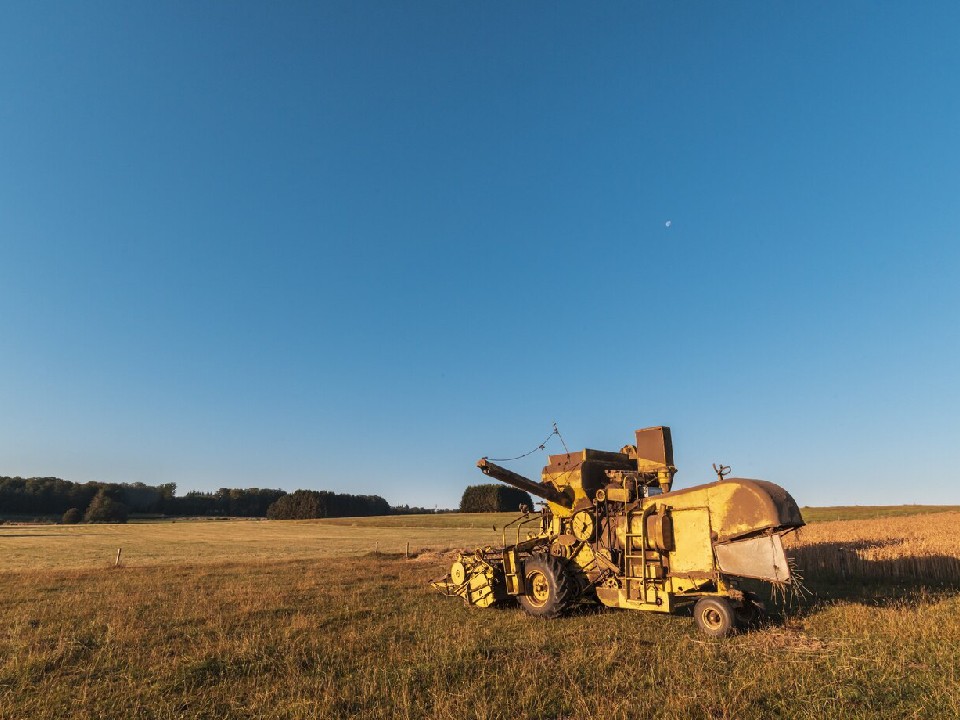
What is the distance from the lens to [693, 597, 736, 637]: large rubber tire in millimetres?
10113

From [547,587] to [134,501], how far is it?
143 metres

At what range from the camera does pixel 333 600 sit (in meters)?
15.2

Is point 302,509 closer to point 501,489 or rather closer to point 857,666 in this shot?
point 501,489

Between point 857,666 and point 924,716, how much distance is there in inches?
77.8

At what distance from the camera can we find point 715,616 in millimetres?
10539

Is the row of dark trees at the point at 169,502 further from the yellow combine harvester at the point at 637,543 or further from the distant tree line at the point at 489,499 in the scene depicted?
the yellow combine harvester at the point at 637,543

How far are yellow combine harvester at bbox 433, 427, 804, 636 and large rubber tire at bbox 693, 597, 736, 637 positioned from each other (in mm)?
18

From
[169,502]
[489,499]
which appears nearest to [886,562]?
[489,499]

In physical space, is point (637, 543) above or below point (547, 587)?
above

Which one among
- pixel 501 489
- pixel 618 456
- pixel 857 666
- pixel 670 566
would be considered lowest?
pixel 857 666

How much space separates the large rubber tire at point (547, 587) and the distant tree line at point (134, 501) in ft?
369

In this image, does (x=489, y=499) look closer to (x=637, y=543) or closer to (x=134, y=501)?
(x=134, y=501)

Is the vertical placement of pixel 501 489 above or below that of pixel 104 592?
above

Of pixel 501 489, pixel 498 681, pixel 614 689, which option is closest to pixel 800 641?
pixel 614 689
